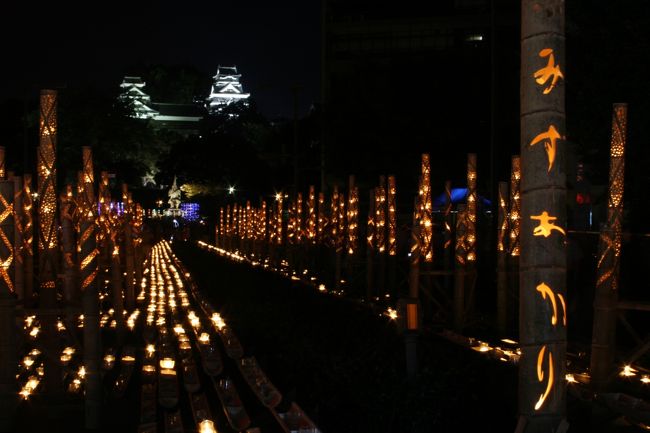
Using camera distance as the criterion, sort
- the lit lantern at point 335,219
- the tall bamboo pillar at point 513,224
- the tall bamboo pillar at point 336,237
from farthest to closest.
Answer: the lit lantern at point 335,219, the tall bamboo pillar at point 336,237, the tall bamboo pillar at point 513,224

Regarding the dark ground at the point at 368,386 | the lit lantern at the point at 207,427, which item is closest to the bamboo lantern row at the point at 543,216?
the dark ground at the point at 368,386

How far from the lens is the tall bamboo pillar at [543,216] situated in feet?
17.1

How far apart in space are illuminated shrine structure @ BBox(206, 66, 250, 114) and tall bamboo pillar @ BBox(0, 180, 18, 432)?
113 m

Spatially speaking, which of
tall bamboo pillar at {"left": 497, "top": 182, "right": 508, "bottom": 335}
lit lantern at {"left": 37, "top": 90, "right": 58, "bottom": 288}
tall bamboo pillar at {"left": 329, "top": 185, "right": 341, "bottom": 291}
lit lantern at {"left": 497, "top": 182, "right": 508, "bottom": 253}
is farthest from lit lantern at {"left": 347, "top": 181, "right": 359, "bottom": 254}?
lit lantern at {"left": 37, "top": 90, "right": 58, "bottom": 288}

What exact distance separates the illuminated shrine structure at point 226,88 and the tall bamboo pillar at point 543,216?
116 metres

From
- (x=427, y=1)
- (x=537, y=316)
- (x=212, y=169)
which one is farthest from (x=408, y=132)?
(x=212, y=169)

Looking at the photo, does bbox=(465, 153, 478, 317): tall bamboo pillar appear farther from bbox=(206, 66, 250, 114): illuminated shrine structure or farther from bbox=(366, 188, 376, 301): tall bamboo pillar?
bbox=(206, 66, 250, 114): illuminated shrine structure

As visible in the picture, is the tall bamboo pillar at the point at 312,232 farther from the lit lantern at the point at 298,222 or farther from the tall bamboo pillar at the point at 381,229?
the tall bamboo pillar at the point at 381,229

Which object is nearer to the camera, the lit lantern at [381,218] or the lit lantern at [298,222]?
the lit lantern at [381,218]

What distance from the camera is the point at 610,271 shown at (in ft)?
30.8

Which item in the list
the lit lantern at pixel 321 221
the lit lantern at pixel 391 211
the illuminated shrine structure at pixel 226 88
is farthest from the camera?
the illuminated shrine structure at pixel 226 88

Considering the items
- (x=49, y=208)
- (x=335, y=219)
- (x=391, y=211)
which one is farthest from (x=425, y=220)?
(x=335, y=219)

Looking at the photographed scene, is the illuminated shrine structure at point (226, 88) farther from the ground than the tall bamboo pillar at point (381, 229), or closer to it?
farther from the ground

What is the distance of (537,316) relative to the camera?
5203 millimetres
